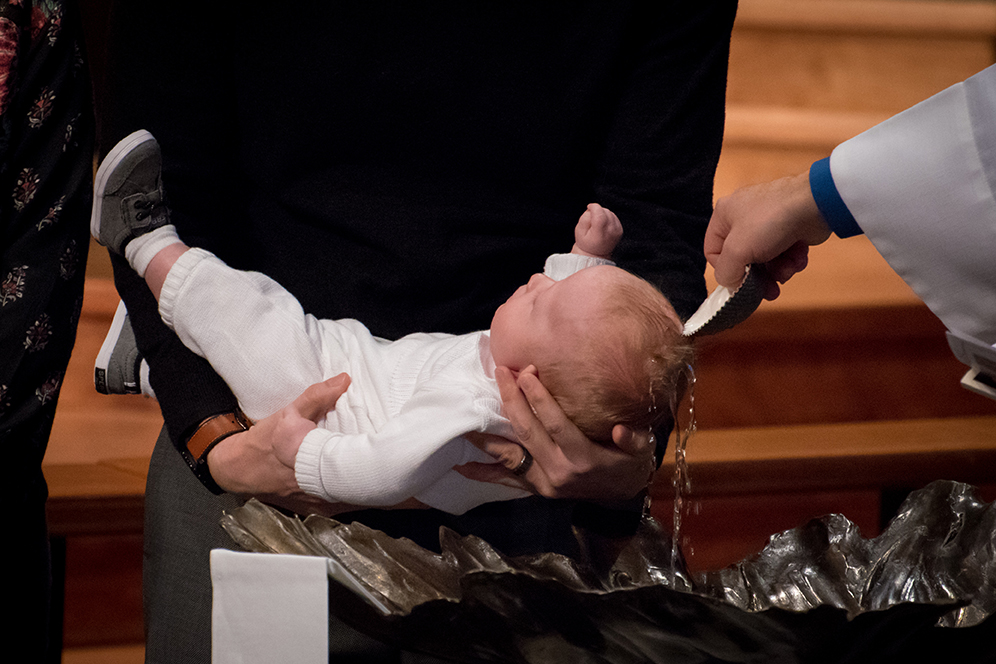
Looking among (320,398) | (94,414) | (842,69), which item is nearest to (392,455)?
(320,398)

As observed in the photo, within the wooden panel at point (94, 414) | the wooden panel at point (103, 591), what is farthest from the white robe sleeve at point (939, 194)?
the wooden panel at point (103, 591)

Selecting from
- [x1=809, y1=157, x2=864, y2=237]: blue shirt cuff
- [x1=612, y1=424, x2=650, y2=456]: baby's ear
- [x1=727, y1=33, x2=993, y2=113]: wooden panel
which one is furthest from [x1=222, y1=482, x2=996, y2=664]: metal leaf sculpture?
[x1=727, y1=33, x2=993, y2=113]: wooden panel

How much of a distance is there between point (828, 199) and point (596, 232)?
0.24 meters

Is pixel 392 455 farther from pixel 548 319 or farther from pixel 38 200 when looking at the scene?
pixel 38 200

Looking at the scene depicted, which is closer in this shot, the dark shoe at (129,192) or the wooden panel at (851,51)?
the dark shoe at (129,192)

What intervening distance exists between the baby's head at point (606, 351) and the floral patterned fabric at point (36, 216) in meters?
0.49

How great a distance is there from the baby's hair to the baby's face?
0.04ft

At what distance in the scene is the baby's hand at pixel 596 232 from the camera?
2.54 feet

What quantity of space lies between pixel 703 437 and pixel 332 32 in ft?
2.75

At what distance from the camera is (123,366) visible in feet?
2.71

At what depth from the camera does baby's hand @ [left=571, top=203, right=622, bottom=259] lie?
2.54ft

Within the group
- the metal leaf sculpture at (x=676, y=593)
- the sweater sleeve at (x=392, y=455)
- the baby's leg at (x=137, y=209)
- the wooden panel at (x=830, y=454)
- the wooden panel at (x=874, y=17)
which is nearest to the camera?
the metal leaf sculpture at (x=676, y=593)

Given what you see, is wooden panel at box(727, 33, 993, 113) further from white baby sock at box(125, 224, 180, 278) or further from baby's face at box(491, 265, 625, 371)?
white baby sock at box(125, 224, 180, 278)

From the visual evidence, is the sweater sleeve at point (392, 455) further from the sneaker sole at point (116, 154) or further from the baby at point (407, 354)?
the sneaker sole at point (116, 154)
